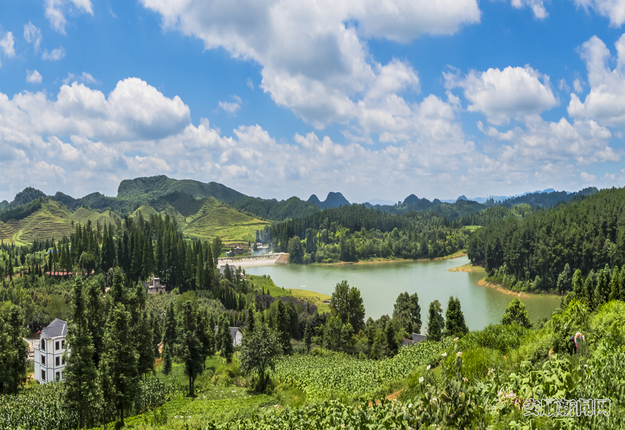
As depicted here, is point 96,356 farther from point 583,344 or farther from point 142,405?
point 583,344

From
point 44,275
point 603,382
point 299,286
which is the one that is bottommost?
point 299,286

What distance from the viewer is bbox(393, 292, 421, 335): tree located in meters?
39.7

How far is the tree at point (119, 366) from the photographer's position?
18.7 meters

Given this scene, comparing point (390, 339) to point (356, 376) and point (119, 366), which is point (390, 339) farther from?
point (119, 366)

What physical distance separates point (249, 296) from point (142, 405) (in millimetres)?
40031

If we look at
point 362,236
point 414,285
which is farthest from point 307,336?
point 362,236

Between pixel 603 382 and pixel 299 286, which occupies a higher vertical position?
pixel 603 382

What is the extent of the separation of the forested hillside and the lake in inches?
272

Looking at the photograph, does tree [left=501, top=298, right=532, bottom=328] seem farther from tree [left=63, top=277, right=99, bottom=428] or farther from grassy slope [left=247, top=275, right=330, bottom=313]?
tree [left=63, top=277, right=99, bottom=428]

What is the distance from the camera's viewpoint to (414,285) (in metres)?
69.6

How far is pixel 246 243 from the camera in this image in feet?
515

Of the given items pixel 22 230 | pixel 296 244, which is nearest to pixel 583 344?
pixel 296 244


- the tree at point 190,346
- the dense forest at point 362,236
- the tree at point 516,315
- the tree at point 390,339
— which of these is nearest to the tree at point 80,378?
the tree at point 190,346

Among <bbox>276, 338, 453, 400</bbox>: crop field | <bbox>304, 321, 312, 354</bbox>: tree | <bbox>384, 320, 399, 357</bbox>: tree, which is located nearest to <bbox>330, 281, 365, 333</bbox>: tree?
<bbox>304, 321, 312, 354</bbox>: tree
